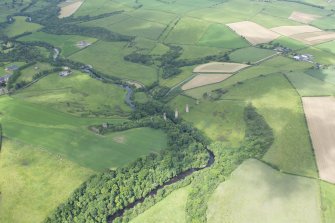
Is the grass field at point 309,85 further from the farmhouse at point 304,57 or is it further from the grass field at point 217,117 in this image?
the farmhouse at point 304,57

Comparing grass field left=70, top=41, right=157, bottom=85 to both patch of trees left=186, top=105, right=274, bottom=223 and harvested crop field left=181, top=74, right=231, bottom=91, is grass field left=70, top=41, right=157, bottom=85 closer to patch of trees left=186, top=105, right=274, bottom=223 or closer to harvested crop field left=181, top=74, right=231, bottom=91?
harvested crop field left=181, top=74, right=231, bottom=91

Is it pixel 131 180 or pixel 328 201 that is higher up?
pixel 328 201

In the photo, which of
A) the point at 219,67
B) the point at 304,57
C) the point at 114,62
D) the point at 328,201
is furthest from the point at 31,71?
the point at 328,201

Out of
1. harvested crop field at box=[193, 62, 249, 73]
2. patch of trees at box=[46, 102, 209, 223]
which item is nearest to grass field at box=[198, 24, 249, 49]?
harvested crop field at box=[193, 62, 249, 73]

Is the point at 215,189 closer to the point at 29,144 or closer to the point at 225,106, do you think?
the point at 225,106

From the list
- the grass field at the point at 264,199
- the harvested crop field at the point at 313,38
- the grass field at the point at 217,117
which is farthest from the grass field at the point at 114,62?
the harvested crop field at the point at 313,38

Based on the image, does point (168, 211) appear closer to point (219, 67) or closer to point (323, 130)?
point (323, 130)
